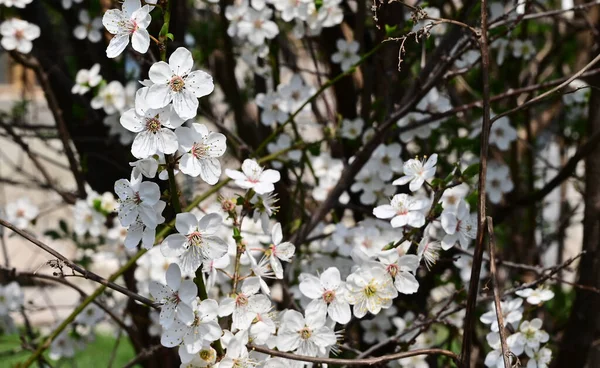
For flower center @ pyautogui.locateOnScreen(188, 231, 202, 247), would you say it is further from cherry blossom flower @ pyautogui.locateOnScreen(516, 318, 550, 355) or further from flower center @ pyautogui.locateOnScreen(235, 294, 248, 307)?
cherry blossom flower @ pyautogui.locateOnScreen(516, 318, 550, 355)

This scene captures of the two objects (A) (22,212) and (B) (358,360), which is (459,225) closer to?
(B) (358,360)

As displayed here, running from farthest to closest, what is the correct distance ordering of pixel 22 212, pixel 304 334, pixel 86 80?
1. pixel 22 212
2. pixel 86 80
3. pixel 304 334

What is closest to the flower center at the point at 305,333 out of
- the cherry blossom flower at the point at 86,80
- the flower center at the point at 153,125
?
the flower center at the point at 153,125

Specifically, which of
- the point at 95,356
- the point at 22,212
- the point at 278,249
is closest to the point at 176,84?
the point at 278,249

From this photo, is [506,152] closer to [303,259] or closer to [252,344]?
[303,259]

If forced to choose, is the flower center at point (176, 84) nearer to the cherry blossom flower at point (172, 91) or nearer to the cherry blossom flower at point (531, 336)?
the cherry blossom flower at point (172, 91)

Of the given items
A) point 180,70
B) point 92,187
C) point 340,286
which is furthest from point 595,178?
point 92,187
